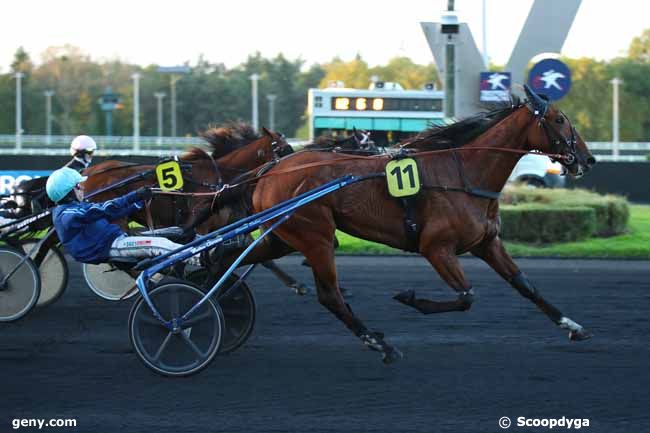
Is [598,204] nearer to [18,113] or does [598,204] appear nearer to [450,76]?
[450,76]

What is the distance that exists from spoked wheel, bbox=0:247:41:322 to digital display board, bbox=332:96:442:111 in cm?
2329

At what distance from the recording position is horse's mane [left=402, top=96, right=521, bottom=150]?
6.74 m

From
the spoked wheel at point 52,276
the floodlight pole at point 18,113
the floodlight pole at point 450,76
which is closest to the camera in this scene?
the spoked wheel at point 52,276

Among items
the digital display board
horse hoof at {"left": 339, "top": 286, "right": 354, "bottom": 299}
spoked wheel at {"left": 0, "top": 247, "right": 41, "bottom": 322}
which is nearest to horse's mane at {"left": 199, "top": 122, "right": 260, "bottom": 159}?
horse hoof at {"left": 339, "top": 286, "right": 354, "bottom": 299}

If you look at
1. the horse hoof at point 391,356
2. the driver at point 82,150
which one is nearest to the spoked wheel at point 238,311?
the horse hoof at point 391,356

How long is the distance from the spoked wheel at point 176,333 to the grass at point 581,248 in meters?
7.08

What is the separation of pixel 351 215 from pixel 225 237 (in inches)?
Answer: 34.4

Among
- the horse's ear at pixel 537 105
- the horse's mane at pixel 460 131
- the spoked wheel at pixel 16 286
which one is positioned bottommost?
the spoked wheel at pixel 16 286

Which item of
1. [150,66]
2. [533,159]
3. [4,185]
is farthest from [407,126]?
[150,66]

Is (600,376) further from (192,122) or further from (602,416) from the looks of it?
(192,122)

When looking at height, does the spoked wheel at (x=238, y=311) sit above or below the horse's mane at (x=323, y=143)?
below

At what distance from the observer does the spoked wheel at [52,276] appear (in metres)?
8.18

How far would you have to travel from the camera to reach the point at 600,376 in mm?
5660

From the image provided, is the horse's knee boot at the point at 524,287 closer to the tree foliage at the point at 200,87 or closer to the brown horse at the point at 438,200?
the brown horse at the point at 438,200
